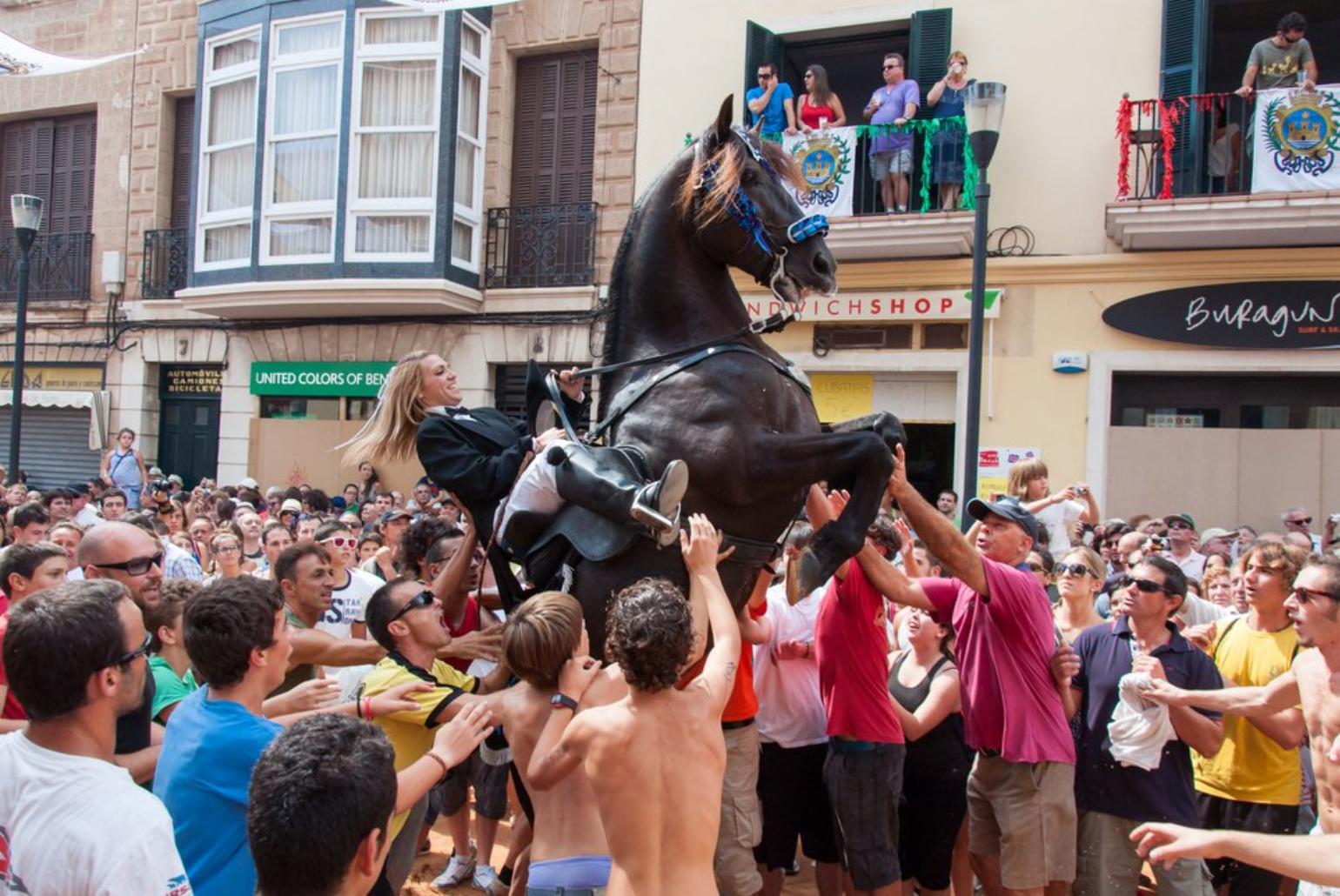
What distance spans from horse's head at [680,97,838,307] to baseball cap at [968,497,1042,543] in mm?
1450

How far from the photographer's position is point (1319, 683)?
3.69 metres

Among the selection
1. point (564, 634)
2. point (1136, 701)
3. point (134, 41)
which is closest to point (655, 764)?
point (564, 634)

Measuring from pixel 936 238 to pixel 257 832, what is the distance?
11.1 meters

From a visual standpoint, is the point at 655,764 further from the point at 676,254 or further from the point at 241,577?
the point at 676,254

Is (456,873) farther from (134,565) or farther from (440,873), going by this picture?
(134,565)

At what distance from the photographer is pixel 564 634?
3.16 meters

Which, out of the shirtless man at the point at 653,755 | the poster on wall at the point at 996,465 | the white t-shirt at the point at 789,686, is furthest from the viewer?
the poster on wall at the point at 996,465

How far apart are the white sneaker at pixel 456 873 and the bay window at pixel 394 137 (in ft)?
32.5

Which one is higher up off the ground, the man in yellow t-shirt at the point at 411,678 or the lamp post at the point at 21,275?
the lamp post at the point at 21,275

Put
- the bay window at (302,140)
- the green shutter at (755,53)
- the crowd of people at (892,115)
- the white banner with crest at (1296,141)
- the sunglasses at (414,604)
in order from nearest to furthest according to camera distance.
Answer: the sunglasses at (414,604), the white banner with crest at (1296,141), the crowd of people at (892,115), the green shutter at (755,53), the bay window at (302,140)

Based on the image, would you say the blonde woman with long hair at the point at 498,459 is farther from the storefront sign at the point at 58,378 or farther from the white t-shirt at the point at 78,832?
the storefront sign at the point at 58,378

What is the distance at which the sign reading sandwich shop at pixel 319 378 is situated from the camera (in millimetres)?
14891

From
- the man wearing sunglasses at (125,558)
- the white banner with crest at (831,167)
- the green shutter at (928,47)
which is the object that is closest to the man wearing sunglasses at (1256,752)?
the man wearing sunglasses at (125,558)

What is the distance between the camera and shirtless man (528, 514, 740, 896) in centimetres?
288
